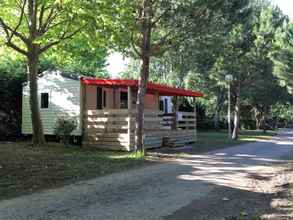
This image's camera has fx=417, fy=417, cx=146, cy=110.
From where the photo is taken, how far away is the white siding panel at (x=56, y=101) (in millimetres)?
18594

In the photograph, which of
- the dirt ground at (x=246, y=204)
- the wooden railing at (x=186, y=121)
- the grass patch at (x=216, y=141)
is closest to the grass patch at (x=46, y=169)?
the dirt ground at (x=246, y=204)

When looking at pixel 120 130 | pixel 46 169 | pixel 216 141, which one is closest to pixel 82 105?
pixel 120 130

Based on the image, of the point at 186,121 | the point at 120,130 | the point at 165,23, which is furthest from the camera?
the point at 186,121

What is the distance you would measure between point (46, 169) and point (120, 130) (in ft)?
23.0

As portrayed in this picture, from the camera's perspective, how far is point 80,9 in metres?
13.8

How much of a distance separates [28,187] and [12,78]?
14.3m

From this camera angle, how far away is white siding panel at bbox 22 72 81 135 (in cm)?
1859

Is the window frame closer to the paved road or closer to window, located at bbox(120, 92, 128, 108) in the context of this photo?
window, located at bbox(120, 92, 128, 108)

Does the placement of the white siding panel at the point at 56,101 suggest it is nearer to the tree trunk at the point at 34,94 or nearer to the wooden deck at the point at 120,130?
the wooden deck at the point at 120,130

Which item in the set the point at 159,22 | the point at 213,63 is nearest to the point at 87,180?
the point at 159,22

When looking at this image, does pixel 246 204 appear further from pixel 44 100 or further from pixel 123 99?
pixel 123 99

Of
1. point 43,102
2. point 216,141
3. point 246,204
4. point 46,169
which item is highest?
point 43,102

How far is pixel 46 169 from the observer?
10.4 metres

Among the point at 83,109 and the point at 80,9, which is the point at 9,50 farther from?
the point at 80,9
